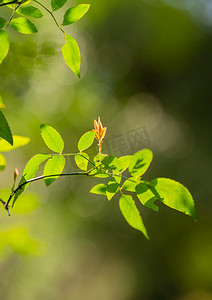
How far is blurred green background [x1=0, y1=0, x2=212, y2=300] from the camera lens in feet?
19.7

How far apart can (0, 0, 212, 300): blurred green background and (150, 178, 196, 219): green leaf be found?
5040 millimetres

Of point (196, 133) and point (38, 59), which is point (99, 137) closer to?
point (38, 59)

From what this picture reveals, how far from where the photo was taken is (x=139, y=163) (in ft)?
1.73

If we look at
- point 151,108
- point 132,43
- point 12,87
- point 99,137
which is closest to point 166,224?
point 151,108

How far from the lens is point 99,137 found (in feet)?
1.80

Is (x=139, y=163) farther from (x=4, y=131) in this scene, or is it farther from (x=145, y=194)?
(x=4, y=131)

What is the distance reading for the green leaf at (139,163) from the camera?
0.52 metres

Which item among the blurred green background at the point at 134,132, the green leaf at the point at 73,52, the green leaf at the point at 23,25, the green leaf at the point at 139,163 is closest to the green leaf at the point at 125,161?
the green leaf at the point at 139,163

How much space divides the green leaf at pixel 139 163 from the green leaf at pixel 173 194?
0.04 m

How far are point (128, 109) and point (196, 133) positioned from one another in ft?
5.12

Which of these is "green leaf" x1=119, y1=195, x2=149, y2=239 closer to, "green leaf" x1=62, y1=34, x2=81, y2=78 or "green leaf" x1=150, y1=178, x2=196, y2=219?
"green leaf" x1=150, y1=178, x2=196, y2=219

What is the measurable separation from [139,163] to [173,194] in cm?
8

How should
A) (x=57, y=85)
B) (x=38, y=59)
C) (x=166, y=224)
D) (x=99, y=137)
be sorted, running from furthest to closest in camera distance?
(x=166, y=224) < (x=57, y=85) < (x=38, y=59) < (x=99, y=137)

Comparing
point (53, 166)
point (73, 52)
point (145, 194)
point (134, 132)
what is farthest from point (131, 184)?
point (134, 132)
